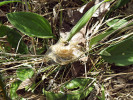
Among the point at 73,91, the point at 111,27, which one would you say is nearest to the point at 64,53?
the point at 73,91

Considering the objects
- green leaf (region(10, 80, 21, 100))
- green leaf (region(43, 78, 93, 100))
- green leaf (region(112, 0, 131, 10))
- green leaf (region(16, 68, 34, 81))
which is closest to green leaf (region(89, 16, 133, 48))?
green leaf (region(112, 0, 131, 10))

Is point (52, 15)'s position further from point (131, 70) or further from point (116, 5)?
point (131, 70)

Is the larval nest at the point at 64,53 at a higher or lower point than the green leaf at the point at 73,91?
higher

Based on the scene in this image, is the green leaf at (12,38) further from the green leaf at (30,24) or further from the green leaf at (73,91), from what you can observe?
the green leaf at (73,91)

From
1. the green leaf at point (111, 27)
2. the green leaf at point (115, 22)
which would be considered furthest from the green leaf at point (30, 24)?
the green leaf at point (115, 22)

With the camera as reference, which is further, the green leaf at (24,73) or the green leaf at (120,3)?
the green leaf at (120,3)

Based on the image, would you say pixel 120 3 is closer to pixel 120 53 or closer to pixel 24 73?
pixel 120 53

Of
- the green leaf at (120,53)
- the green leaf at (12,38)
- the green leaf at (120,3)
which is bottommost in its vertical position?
the green leaf at (120,53)
